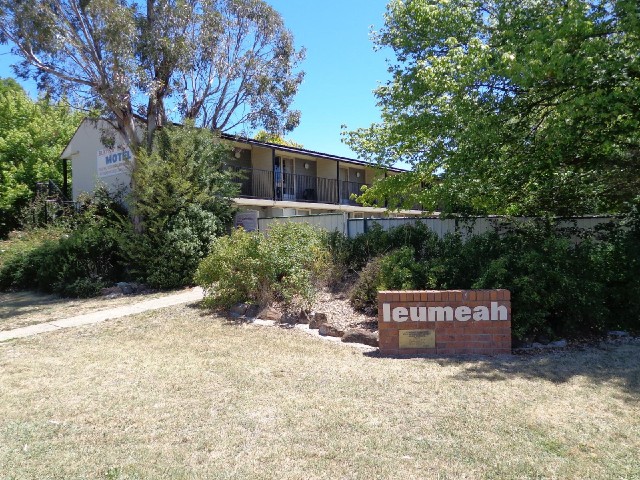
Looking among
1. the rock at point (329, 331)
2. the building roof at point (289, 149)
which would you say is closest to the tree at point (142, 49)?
the building roof at point (289, 149)

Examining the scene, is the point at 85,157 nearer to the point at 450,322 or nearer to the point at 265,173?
the point at 265,173

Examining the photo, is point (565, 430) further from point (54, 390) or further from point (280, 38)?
point (280, 38)

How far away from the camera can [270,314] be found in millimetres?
8500

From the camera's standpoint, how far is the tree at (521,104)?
704 cm

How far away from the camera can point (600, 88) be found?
23.4 ft

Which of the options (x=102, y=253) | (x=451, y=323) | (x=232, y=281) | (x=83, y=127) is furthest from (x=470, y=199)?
(x=83, y=127)

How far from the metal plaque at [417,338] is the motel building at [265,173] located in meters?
10.8

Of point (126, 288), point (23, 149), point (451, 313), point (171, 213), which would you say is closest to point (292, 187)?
point (171, 213)

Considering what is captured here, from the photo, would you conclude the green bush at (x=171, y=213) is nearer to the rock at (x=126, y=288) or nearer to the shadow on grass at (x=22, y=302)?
the rock at (x=126, y=288)

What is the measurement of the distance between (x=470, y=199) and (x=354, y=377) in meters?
5.08

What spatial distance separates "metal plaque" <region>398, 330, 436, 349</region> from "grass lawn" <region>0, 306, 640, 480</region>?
31 cm

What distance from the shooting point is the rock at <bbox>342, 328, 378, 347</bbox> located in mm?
6948

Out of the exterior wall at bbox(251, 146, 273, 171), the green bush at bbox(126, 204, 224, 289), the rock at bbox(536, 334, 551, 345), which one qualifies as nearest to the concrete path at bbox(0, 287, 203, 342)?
the green bush at bbox(126, 204, 224, 289)

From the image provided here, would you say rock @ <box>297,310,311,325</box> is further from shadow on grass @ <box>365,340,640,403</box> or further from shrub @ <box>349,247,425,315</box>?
shadow on grass @ <box>365,340,640,403</box>
